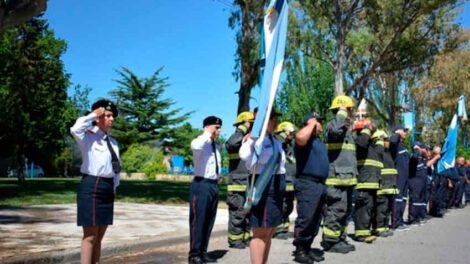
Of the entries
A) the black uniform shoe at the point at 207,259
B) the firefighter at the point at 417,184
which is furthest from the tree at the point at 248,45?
the black uniform shoe at the point at 207,259

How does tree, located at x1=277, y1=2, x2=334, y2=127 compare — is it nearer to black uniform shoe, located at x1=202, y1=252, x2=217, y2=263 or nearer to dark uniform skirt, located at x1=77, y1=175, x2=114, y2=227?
black uniform shoe, located at x1=202, y1=252, x2=217, y2=263

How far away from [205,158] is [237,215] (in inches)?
68.2

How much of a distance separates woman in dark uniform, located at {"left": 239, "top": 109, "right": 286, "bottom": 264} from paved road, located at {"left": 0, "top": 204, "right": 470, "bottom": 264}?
200 centimetres

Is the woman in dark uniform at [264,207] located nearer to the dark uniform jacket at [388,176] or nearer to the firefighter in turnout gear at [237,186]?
the firefighter in turnout gear at [237,186]

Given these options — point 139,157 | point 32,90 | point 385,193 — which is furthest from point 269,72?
point 139,157

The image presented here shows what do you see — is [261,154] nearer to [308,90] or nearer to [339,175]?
[339,175]

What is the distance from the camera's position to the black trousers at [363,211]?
1011 cm

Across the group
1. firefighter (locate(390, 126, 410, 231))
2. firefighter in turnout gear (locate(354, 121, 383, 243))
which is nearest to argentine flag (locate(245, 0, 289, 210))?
firefighter in turnout gear (locate(354, 121, 383, 243))

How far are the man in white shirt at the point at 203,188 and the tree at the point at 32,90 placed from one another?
84.6 ft

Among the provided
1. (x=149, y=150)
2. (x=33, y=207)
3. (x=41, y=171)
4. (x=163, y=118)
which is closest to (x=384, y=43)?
(x=33, y=207)

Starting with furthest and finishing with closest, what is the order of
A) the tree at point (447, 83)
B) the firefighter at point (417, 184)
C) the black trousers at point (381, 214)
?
the tree at point (447, 83) → the firefighter at point (417, 184) → the black trousers at point (381, 214)

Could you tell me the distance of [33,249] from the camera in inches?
314

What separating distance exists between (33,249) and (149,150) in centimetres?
5221

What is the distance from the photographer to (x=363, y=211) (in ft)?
33.2
